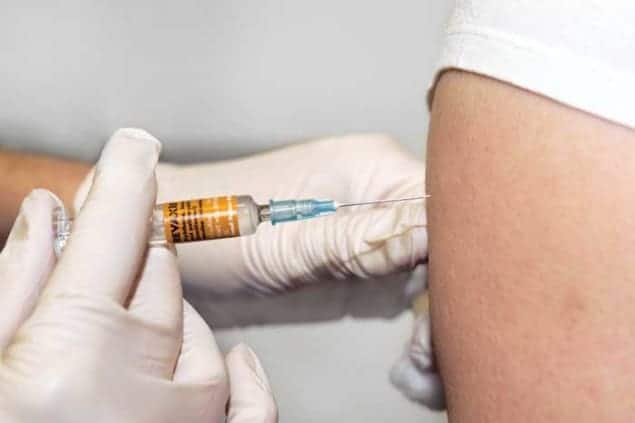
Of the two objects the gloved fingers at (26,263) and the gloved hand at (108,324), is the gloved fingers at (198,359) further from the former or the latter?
the gloved fingers at (26,263)

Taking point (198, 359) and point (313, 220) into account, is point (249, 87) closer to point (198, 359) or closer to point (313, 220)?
point (313, 220)

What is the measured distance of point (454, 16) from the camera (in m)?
0.79

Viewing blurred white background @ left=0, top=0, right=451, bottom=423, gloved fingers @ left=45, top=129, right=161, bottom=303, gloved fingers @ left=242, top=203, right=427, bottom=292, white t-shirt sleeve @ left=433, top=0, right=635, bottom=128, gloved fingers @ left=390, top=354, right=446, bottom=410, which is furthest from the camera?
blurred white background @ left=0, top=0, right=451, bottom=423

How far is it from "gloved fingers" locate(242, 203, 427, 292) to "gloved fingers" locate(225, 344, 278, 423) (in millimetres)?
168

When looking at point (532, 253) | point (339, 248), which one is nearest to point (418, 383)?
point (339, 248)

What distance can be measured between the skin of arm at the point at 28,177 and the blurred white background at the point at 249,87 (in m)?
0.09

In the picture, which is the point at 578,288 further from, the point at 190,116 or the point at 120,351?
the point at 190,116

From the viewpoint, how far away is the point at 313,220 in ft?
3.76

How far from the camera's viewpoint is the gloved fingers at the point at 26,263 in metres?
0.83

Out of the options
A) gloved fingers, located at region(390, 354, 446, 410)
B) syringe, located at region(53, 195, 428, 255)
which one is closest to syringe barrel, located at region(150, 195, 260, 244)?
syringe, located at region(53, 195, 428, 255)

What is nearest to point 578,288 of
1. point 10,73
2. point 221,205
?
point 221,205

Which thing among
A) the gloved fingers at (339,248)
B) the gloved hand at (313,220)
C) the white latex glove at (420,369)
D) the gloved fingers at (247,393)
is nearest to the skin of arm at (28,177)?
the gloved hand at (313,220)

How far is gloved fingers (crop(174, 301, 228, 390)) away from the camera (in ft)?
2.94

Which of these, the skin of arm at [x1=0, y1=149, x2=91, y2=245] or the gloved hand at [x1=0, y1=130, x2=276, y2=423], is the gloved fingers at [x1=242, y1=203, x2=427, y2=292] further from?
the skin of arm at [x1=0, y1=149, x2=91, y2=245]
